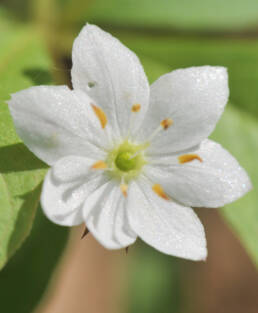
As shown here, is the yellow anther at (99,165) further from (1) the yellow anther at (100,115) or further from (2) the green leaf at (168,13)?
(2) the green leaf at (168,13)

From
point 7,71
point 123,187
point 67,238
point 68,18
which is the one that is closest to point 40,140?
point 123,187

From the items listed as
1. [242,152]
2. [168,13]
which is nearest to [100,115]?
[242,152]

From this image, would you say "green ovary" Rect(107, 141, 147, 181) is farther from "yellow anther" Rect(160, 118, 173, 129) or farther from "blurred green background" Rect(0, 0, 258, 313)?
"blurred green background" Rect(0, 0, 258, 313)

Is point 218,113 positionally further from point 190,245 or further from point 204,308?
point 204,308

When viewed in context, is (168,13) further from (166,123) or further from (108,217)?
(108,217)

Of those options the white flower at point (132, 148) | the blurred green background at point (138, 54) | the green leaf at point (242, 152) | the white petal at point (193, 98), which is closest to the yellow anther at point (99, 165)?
the white flower at point (132, 148)

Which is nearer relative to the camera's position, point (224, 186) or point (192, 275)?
point (224, 186)

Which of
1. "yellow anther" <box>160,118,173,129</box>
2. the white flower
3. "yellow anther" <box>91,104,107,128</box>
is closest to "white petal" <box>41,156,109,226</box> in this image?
the white flower
